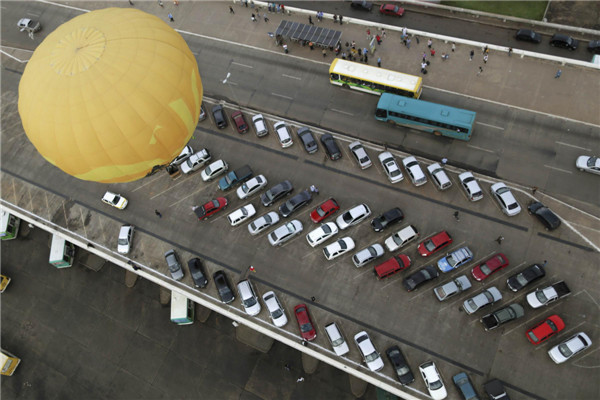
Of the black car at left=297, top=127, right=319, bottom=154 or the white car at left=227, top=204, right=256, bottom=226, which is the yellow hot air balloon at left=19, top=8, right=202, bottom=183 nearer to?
the white car at left=227, top=204, right=256, bottom=226

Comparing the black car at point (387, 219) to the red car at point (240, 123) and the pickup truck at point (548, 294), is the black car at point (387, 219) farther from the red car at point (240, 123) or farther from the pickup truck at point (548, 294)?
the red car at point (240, 123)

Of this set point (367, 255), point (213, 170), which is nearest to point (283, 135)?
point (213, 170)

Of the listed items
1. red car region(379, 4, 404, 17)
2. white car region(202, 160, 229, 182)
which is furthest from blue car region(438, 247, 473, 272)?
red car region(379, 4, 404, 17)

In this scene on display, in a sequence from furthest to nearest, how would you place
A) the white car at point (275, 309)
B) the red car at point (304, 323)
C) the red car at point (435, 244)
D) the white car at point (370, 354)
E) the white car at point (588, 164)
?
the white car at point (588, 164)
the red car at point (435, 244)
the white car at point (275, 309)
the red car at point (304, 323)
the white car at point (370, 354)

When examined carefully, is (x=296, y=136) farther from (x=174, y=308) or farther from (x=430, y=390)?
(x=430, y=390)

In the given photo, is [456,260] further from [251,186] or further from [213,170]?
[213,170]

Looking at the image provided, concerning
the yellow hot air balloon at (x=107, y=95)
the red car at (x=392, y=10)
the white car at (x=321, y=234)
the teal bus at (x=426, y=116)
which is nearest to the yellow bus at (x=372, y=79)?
the teal bus at (x=426, y=116)

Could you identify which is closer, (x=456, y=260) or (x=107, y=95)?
(x=107, y=95)
